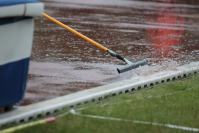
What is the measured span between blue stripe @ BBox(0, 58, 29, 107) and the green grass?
0.50 meters

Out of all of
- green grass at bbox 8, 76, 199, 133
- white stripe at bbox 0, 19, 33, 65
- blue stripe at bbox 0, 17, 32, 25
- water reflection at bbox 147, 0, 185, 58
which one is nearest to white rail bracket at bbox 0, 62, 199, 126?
green grass at bbox 8, 76, 199, 133

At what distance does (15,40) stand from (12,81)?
1.35 ft

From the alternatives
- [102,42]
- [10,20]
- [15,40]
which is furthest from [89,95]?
[102,42]

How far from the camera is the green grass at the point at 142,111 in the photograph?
6.22m

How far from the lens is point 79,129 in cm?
614

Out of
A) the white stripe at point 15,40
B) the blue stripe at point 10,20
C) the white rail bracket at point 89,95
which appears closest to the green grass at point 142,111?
the white rail bracket at point 89,95

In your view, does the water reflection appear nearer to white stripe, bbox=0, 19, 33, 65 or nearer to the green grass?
the green grass

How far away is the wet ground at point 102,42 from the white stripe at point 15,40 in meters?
1.03

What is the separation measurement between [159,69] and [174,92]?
2059 millimetres

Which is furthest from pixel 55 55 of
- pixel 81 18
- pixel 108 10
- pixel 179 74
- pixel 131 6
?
pixel 131 6

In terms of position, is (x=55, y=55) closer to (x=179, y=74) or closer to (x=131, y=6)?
(x=179, y=74)

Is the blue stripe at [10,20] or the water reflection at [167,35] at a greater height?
the blue stripe at [10,20]

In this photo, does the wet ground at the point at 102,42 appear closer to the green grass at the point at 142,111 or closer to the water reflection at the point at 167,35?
the water reflection at the point at 167,35

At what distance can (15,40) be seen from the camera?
6363mm
